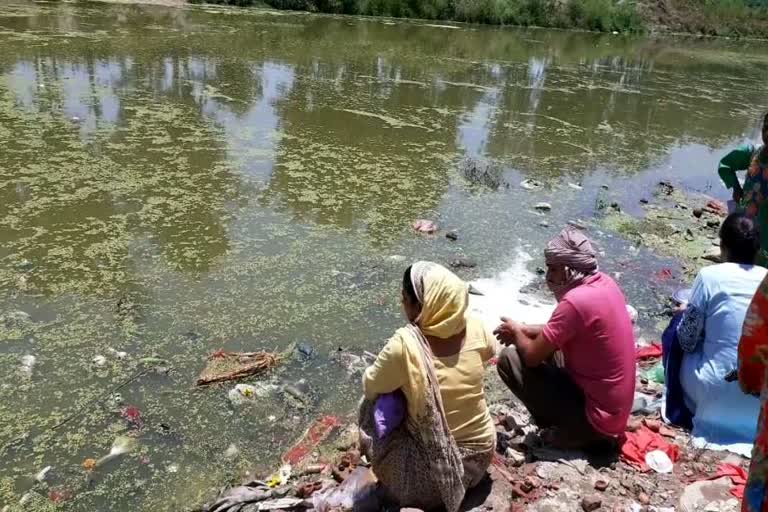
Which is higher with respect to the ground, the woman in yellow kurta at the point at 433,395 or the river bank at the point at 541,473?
the woman in yellow kurta at the point at 433,395

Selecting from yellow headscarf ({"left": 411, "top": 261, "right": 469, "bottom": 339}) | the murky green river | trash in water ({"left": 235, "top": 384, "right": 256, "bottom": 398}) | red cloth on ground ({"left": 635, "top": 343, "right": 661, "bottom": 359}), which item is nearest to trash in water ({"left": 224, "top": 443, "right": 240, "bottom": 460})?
the murky green river

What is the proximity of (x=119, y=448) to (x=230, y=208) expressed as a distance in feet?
8.00

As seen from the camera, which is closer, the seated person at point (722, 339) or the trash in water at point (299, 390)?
the seated person at point (722, 339)

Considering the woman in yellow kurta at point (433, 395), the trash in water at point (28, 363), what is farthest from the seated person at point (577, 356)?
the trash in water at point (28, 363)

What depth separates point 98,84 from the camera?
7.64m

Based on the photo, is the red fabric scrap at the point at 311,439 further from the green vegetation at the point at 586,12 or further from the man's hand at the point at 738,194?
the green vegetation at the point at 586,12

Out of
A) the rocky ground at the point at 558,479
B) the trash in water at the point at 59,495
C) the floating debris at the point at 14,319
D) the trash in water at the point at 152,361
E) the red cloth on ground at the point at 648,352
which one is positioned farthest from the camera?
the red cloth on ground at the point at 648,352

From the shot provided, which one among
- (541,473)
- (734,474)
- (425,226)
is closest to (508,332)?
(541,473)

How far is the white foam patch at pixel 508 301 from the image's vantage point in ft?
11.8

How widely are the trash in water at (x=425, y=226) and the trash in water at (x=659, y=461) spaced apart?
2507 millimetres

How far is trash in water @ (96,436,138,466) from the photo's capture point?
7.86ft

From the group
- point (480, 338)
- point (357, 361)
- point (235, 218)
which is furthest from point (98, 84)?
point (480, 338)

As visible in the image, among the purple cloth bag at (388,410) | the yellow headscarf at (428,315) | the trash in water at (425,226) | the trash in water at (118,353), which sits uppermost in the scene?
the yellow headscarf at (428,315)

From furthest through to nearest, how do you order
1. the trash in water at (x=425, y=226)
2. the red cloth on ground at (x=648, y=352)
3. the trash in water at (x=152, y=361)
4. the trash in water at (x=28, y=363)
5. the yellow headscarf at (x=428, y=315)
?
the trash in water at (x=425, y=226) → the red cloth on ground at (x=648, y=352) → the trash in water at (x=152, y=361) → the trash in water at (x=28, y=363) → the yellow headscarf at (x=428, y=315)
